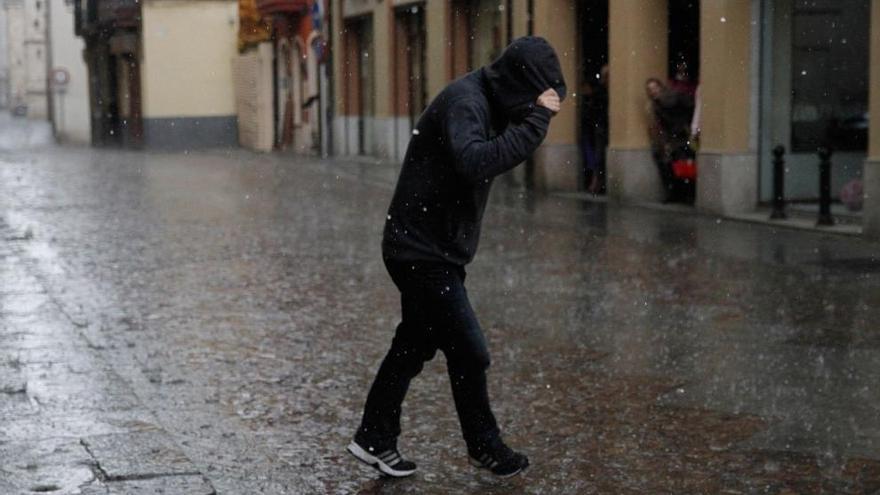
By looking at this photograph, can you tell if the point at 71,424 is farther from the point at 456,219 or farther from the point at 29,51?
the point at 29,51

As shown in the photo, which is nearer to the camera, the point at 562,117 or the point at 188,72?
the point at 562,117

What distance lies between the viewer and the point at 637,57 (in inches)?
770

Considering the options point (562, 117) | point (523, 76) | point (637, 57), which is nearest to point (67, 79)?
point (562, 117)

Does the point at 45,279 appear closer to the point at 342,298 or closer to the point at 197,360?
the point at 342,298

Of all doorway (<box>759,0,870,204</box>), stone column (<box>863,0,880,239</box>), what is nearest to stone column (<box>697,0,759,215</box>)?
doorway (<box>759,0,870,204</box>)

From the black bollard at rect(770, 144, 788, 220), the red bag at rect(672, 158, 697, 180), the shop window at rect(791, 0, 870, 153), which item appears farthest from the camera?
the red bag at rect(672, 158, 697, 180)

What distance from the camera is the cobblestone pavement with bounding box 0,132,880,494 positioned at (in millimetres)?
5852

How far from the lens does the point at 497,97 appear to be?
17.5 feet

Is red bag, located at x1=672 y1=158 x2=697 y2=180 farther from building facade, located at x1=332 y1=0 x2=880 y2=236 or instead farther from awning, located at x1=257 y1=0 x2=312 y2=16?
awning, located at x1=257 y1=0 x2=312 y2=16

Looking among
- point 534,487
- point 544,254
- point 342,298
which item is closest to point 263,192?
point 544,254

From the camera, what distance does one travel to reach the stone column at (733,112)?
1708 cm

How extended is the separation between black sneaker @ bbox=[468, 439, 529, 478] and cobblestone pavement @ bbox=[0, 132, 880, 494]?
0.07 metres

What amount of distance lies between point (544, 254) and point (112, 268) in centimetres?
384

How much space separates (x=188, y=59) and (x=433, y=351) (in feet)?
139
